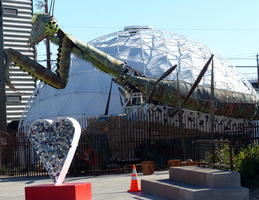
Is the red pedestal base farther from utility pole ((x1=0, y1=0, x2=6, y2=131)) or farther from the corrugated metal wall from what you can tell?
the corrugated metal wall

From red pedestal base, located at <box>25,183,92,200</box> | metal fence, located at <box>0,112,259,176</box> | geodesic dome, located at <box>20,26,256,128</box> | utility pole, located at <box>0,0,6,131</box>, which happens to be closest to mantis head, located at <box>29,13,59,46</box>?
utility pole, located at <box>0,0,6,131</box>

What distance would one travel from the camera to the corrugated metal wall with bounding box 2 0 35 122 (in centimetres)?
4162

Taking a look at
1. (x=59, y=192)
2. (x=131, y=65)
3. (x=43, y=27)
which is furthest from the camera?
(x=131, y=65)

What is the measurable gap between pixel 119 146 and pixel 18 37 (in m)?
20.3

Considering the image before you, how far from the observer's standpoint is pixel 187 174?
12703 mm

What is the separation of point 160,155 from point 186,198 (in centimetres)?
1349

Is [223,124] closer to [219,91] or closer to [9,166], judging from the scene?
[219,91]

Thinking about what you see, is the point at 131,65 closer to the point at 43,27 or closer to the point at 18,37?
the point at 43,27

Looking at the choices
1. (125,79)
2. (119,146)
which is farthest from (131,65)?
(119,146)

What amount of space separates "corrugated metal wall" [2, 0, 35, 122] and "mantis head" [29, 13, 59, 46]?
680 inches

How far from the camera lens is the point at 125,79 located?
86.8ft

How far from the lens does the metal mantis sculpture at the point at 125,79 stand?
2394 centimetres

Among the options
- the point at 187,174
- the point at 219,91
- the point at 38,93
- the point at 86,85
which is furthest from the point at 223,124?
the point at 187,174

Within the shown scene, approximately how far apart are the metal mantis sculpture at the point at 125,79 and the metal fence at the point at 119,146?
1465 millimetres
